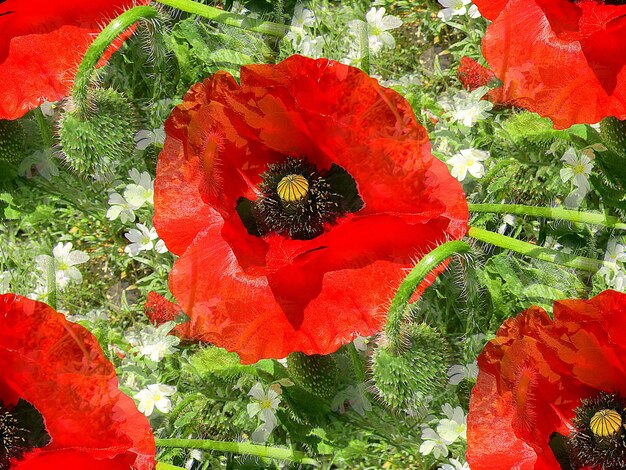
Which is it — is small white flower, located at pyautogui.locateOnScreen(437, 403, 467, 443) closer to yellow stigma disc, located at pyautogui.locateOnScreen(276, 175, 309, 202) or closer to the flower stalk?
the flower stalk

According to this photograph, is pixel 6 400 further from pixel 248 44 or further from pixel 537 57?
pixel 537 57

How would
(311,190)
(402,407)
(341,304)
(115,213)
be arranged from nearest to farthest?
(341,304)
(311,190)
(402,407)
(115,213)

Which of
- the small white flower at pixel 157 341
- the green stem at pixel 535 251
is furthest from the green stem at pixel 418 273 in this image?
the small white flower at pixel 157 341

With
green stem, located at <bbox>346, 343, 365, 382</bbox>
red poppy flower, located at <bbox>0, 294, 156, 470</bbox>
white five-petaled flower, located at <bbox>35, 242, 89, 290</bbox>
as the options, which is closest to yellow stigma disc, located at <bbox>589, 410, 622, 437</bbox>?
green stem, located at <bbox>346, 343, 365, 382</bbox>

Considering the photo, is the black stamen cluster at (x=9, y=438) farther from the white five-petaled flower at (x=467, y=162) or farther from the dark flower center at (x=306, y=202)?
the white five-petaled flower at (x=467, y=162)

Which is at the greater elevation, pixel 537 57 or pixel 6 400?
pixel 537 57

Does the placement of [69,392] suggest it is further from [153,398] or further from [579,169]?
[579,169]

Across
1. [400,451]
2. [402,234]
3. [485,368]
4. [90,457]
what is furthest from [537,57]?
[90,457]
